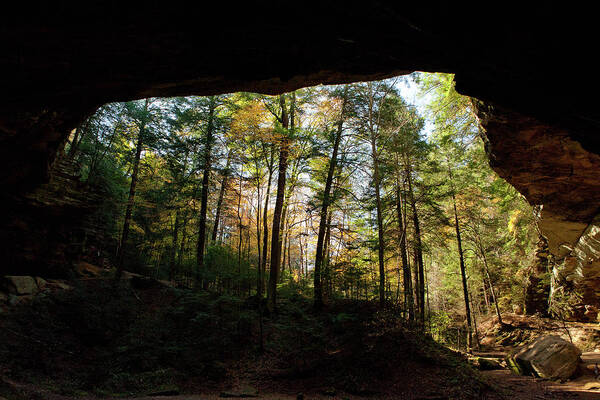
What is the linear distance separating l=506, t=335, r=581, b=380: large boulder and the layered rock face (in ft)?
27.4

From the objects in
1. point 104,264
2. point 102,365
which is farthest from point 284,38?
point 104,264

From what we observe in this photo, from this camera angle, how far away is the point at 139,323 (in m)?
9.70

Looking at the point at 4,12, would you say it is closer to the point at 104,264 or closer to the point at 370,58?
the point at 370,58

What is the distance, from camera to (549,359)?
867 cm

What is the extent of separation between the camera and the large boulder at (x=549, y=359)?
8250mm

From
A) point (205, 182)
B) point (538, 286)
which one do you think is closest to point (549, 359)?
point (538, 286)

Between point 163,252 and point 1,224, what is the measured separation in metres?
10.4

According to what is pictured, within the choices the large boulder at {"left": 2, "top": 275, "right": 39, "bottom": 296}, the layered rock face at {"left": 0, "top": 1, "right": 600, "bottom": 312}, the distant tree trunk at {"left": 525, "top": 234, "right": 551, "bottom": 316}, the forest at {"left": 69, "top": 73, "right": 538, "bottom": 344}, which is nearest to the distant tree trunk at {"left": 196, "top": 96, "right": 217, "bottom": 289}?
the forest at {"left": 69, "top": 73, "right": 538, "bottom": 344}

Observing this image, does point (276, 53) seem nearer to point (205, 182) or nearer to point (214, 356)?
point (214, 356)

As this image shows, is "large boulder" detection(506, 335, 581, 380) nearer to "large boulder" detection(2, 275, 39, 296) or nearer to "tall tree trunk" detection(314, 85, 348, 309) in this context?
"tall tree trunk" detection(314, 85, 348, 309)

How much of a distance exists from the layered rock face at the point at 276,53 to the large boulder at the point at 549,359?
834cm

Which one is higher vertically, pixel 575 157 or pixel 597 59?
pixel 575 157

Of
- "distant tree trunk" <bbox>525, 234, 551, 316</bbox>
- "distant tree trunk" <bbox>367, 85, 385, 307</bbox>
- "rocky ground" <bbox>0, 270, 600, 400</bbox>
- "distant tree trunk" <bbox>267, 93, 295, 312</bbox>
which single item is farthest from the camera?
"distant tree trunk" <bbox>525, 234, 551, 316</bbox>

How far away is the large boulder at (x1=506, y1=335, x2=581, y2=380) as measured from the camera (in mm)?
8250
